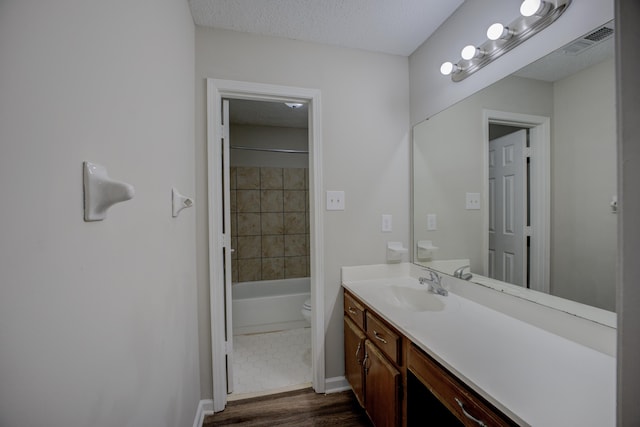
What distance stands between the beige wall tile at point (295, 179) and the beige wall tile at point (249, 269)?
3.65 ft

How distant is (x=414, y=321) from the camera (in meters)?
1.12

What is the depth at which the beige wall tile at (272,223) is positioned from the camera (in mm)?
3539

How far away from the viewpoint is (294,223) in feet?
12.0

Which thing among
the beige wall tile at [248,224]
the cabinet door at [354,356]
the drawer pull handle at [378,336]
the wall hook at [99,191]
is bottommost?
the cabinet door at [354,356]

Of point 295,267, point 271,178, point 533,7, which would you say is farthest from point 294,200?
point 533,7

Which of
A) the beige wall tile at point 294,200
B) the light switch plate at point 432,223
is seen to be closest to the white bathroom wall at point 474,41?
the light switch plate at point 432,223

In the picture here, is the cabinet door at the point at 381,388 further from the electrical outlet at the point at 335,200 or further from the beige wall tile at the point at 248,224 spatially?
the beige wall tile at the point at 248,224

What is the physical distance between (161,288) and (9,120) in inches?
29.5

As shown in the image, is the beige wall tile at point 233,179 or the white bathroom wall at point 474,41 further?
the beige wall tile at point 233,179

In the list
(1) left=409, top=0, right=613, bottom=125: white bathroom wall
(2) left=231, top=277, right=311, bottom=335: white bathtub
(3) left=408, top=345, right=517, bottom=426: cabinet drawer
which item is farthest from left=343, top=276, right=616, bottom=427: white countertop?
(2) left=231, top=277, right=311, bottom=335: white bathtub

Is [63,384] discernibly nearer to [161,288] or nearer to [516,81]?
[161,288]

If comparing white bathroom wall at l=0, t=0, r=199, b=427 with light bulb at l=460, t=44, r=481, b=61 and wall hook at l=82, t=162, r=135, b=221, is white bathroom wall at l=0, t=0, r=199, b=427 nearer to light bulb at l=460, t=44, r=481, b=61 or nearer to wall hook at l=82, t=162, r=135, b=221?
wall hook at l=82, t=162, r=135, b=221

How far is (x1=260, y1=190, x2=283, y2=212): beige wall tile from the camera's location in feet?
11.6

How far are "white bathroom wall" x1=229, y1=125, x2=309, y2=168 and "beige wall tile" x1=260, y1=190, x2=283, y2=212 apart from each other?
0.38 m
